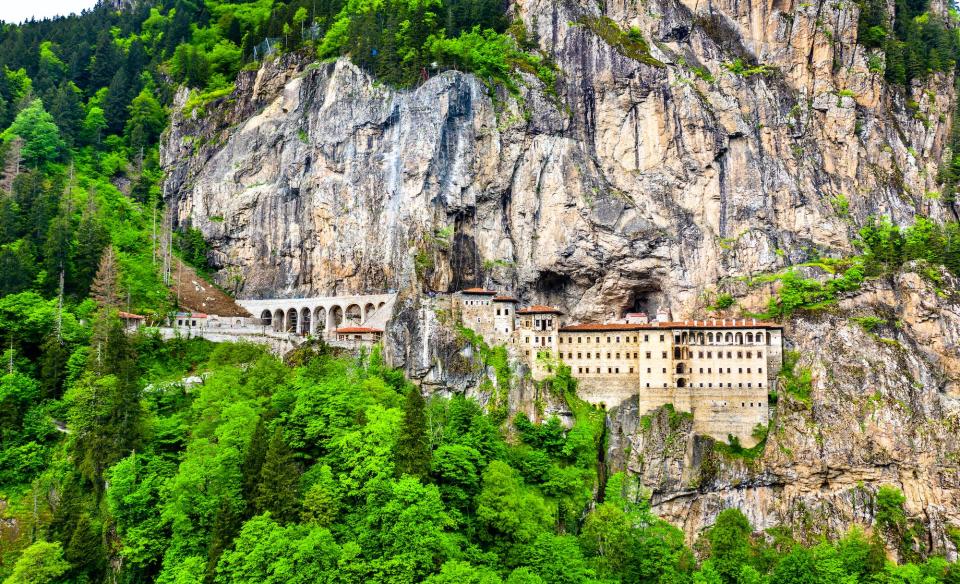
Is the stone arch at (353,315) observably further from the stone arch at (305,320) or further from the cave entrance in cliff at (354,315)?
the stone arch at (305,320)

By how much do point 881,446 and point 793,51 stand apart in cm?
4065

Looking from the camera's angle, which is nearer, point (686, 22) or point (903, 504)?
point (903, 504)

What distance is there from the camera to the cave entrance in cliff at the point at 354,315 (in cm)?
7419

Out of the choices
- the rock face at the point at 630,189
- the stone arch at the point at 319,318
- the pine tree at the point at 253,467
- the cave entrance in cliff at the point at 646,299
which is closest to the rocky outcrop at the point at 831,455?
the rock face at the point at 630,189

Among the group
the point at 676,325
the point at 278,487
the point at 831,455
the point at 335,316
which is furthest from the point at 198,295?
the point at 831,455

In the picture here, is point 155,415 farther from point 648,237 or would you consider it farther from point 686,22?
point 686,22

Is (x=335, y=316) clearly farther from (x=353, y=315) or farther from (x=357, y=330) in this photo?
(x=357, y=330)

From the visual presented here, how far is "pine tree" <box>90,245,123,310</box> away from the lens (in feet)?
219

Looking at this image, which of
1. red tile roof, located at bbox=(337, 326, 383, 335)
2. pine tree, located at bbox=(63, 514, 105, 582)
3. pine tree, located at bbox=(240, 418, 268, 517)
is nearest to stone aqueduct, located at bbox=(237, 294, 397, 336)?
red tile roof, located at bbox=(337, 326, 383, 335)

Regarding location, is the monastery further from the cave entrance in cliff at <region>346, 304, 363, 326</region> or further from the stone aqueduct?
the cave entrance in cliff at <region>346, 304, 363, 326</region>

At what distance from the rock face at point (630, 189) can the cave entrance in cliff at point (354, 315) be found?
223 cm

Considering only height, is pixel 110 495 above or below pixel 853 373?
below

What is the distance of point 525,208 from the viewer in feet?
244

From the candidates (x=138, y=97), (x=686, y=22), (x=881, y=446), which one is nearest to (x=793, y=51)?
(x=686, y=22)
